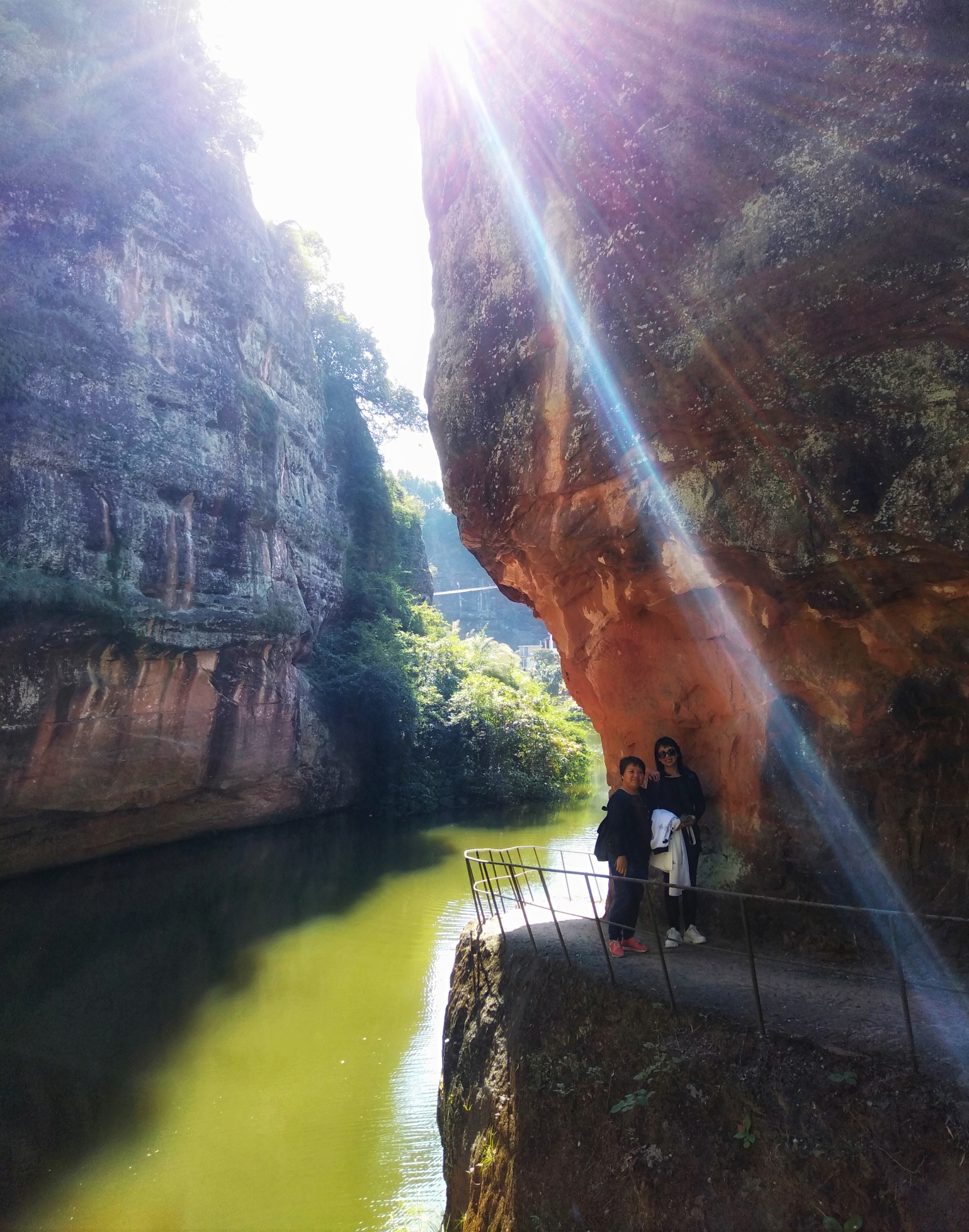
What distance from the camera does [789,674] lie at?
14.5 feet

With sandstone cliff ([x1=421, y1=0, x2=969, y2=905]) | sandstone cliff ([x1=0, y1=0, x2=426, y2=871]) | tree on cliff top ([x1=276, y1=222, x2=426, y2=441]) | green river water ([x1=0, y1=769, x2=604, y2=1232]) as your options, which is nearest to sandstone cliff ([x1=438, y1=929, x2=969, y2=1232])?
sandstone cliff ([x1=421, y1=0, x2=969, y2=905])

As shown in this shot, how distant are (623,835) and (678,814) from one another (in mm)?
445

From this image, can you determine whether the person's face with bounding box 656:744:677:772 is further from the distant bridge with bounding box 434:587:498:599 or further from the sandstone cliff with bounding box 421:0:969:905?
the distant bridge with bounding box 434:587:498:599

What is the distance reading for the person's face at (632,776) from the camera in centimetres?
457

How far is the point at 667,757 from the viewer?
481cm

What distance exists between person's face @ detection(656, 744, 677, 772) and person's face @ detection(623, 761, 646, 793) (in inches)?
Result: 9.5

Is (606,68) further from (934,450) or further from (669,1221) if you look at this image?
(669,1221)

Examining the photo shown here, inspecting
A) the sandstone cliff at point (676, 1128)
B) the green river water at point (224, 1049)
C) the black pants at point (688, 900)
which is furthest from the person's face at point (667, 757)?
the green river water at point (224, 1049)

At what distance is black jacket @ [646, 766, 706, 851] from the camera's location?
4629mm

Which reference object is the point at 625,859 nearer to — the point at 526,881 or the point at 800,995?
the point at 800,995

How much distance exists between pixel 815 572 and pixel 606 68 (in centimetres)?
327

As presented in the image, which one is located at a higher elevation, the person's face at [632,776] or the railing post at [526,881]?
the person's face at [632,776]

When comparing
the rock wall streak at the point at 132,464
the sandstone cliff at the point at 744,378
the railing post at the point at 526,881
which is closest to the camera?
the sandstone cliff at the point at 744,378

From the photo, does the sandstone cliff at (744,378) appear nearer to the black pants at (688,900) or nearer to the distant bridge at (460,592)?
the black pants at (688,900)
